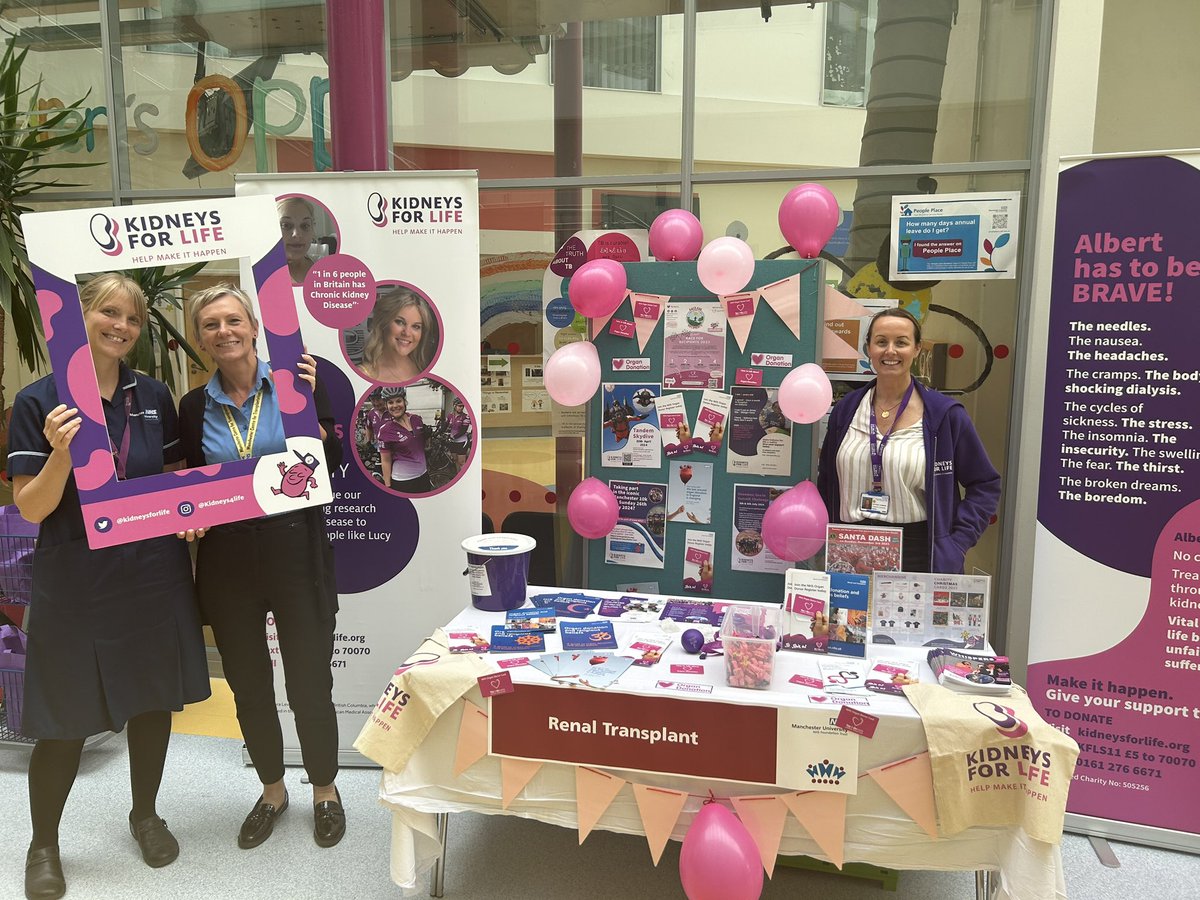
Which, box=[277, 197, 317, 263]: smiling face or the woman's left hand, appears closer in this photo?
the woman's left hand

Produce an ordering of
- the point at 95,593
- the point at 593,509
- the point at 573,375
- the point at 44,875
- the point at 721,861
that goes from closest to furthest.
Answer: the point at 721,861, the point at 95,593, the point at 44,875, the point at 573,375, the point at 593,509

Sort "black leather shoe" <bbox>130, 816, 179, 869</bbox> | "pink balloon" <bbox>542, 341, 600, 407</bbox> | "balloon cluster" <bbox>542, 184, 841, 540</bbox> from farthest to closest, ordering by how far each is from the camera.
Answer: "pink balloon" <bbox>542, 341, 600, 407</bbox> → "balloon cluster" <bbox>542, 184, 841, 540</bbox> → "black leather shoe" <bbox>130, 816, 179, 869</bbox>

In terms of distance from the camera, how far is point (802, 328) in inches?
115

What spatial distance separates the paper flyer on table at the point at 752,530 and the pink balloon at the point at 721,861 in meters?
1.22

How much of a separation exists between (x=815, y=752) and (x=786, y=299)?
5.26 feet

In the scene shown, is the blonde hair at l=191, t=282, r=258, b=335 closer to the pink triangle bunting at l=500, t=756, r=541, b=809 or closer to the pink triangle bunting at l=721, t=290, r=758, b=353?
the pink triangle bunting at l=500, t=756, r=541, b=809

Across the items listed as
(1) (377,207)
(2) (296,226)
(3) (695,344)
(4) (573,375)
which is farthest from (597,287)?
(2) (296,226)

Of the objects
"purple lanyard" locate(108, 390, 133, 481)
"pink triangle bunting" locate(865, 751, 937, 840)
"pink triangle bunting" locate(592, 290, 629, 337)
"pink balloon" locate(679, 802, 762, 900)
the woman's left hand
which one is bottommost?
"pink balloon" locate(679, 802, 762, 900)

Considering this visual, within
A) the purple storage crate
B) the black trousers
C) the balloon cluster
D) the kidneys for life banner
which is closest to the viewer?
the black trousers

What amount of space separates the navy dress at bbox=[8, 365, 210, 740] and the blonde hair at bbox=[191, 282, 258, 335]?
26cm

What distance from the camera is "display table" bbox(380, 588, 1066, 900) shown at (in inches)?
75.2

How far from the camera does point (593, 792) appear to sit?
206 centimetres

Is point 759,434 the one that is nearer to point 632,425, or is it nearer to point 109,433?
point 632,425

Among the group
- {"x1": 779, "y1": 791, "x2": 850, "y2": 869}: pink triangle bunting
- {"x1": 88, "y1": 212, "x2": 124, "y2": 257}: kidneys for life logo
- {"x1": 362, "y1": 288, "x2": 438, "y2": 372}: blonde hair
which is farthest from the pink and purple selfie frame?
{"x1": 779, "y1": 791, "x2": 850, "y2": 869}: pink triangle bunting
